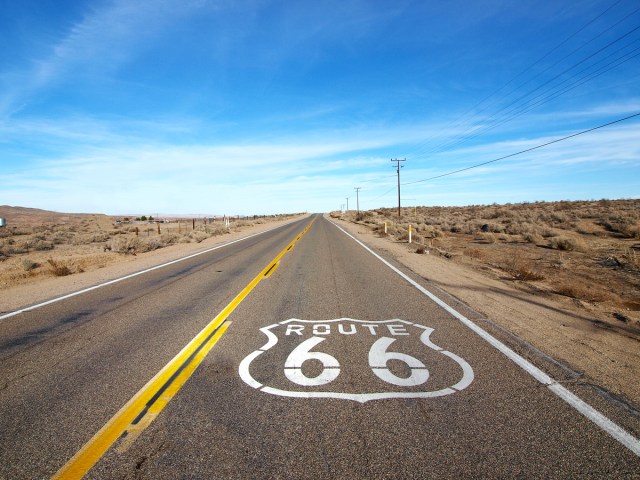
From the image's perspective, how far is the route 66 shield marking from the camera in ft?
11.7

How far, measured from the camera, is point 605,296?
867 cm

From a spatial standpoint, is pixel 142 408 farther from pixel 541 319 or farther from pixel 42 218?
pixel 42 218

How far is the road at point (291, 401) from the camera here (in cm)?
254

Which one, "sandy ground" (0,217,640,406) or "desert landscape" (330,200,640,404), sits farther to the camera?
"desert landscape" (330,200,640,404)

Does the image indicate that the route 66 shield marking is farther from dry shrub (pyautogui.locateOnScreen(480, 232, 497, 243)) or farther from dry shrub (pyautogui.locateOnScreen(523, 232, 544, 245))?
dry shrub (pyautogui.locateOnScreen(480, 232, 497, 243))

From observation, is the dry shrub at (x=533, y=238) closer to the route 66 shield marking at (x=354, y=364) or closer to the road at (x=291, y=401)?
the road at (x=291, y=401)

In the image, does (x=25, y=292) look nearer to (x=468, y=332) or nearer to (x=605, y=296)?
(x=468, y=332)

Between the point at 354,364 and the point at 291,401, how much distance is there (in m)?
1.08

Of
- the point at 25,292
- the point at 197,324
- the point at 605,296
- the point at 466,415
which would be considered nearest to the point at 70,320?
the point at 197,324

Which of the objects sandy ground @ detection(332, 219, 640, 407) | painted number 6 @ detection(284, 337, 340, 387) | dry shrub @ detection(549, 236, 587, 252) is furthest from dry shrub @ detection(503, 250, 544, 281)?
painted number 6 @ detection(284, 337, 340, 387)

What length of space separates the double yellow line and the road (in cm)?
2

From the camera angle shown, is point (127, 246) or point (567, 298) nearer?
point (567, 298)

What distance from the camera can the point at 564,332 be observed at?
554 centimetres

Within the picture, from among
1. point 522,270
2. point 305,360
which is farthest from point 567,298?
point 305,360
